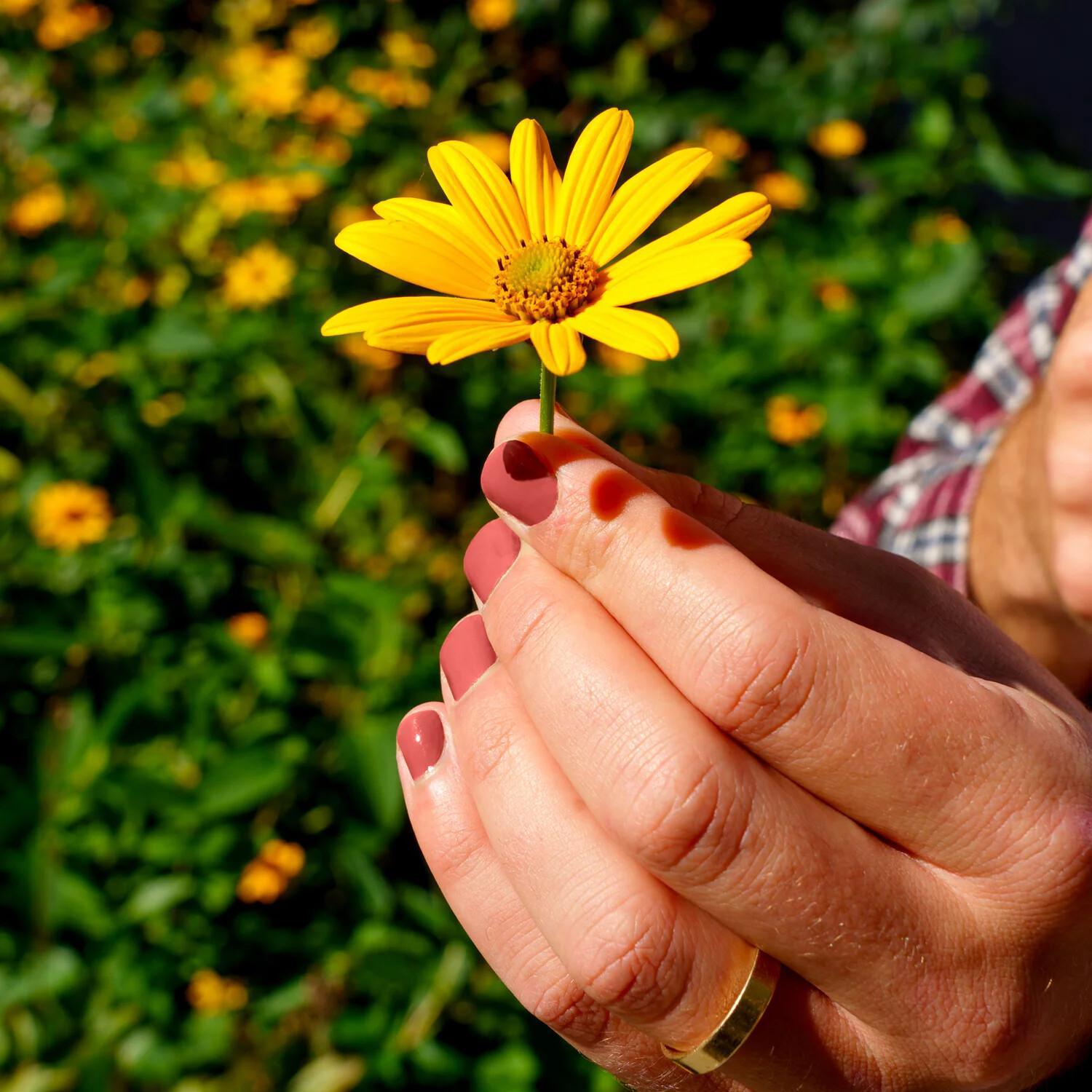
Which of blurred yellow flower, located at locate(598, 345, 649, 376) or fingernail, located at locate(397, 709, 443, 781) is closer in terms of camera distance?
fingernail, located at locate(397, 709, 443, 781)

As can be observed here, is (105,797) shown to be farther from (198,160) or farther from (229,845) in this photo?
(198,160)

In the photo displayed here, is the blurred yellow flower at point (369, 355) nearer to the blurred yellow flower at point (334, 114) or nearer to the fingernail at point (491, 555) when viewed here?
the blurred yellow flower at point (334, 114)

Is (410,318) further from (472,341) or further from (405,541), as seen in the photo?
(405,541)

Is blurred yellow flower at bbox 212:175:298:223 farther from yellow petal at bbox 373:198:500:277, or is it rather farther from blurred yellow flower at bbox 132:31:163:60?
yellow petal at bbox 373:198:500:277

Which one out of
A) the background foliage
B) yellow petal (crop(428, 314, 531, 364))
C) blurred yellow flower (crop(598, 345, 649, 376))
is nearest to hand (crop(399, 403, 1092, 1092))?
yellow petal (crop(428, 314, 531, 364))

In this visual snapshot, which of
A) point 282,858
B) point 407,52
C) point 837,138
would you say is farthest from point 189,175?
point 837,138

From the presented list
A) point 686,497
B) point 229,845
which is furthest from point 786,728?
point 229,845
